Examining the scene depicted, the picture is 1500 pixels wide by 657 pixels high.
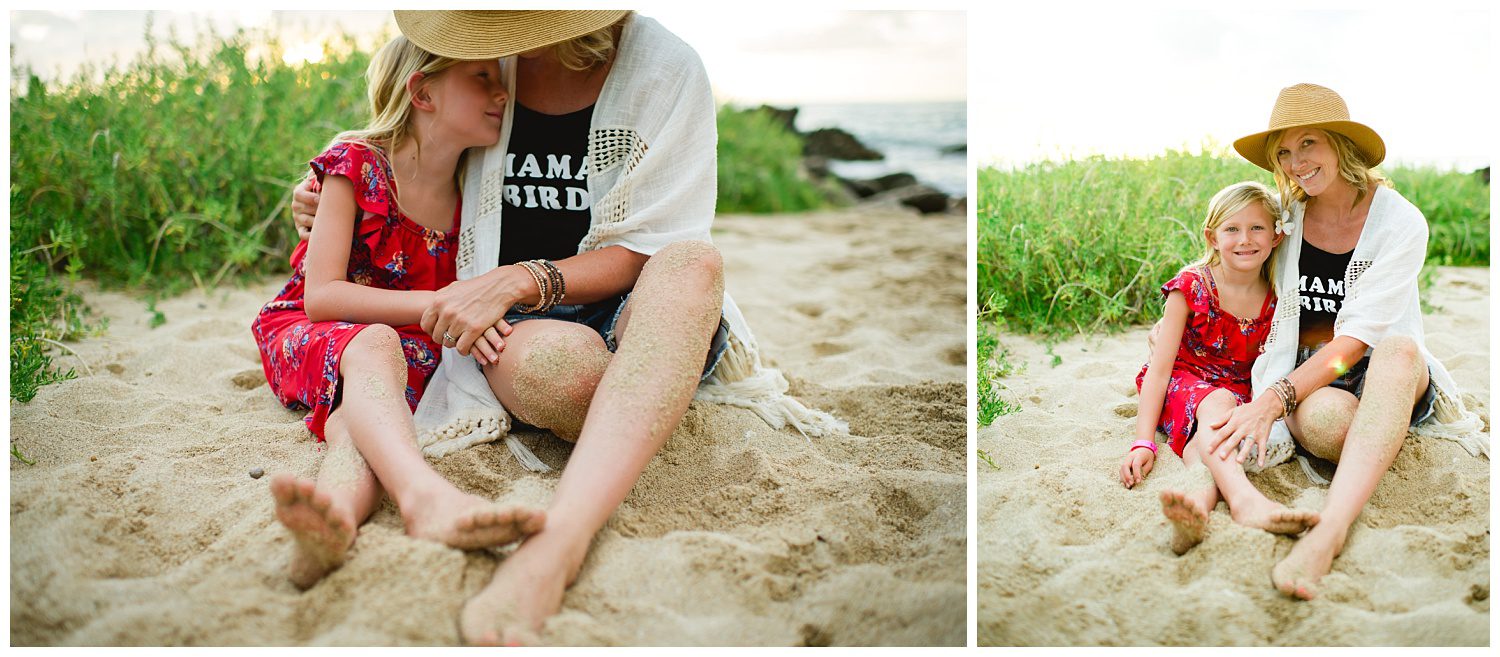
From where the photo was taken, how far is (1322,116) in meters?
2.19

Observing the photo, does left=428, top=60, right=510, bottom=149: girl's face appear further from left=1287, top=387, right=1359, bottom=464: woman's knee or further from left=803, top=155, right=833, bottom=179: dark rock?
left=803, top=155, right=833, bottom=179: dark rock

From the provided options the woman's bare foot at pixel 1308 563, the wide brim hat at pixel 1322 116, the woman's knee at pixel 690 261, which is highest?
the wide brim hat at pixel 1322 116

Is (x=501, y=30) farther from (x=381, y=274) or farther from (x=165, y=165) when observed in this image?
(x=165, y=165)

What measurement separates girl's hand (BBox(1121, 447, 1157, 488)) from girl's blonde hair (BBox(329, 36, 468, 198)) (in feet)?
5.66

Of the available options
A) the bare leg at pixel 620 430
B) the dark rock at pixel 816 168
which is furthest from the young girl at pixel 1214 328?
the dark rock at pixel 816 168

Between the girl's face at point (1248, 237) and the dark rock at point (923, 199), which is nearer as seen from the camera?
the girl's face at point (1248, 237)

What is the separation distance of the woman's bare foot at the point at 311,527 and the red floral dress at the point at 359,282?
53 cm

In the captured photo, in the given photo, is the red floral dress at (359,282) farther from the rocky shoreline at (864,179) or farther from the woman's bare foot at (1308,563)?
the rocky shoreline at (864,179)

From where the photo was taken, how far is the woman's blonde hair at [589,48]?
6.92 ft

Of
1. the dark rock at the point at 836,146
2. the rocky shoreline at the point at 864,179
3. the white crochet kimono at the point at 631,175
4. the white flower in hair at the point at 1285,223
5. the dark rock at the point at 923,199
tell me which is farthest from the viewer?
the dark rock at the point at 836,146

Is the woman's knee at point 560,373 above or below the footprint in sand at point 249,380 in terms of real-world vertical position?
above

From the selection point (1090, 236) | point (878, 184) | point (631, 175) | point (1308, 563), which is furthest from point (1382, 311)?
point (878, 184)

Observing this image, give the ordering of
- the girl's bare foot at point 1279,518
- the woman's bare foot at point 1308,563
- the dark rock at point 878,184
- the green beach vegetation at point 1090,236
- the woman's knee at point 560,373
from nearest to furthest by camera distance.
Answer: the woman's bare foot at point 1308,563, the girl's bare foot at point 1279,518, the woman's knee at point 560,373, the green beach vegetation at point 1090,236, the dark rock at point 878,184

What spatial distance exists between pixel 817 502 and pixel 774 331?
5.13 feet
